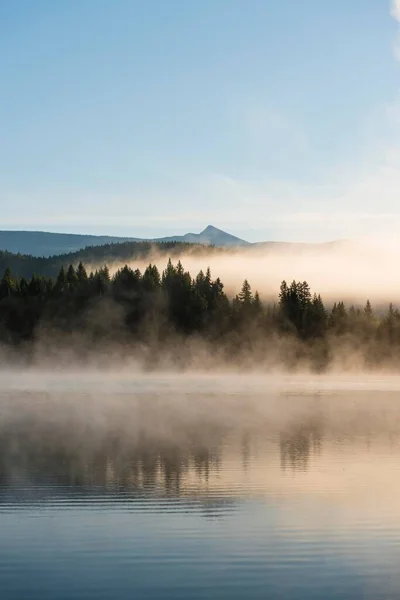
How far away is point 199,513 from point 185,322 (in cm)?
17121

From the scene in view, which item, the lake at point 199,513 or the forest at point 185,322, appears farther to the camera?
the forest at point 185,322

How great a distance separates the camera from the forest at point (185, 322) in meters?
185

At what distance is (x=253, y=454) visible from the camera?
3459 cm

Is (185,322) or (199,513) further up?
(199,513)

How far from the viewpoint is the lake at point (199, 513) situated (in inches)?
635

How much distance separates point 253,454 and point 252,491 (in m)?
9.08

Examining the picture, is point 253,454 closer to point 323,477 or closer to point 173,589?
point 323,477

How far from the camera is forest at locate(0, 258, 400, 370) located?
607 ft

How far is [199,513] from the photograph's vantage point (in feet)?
72.8

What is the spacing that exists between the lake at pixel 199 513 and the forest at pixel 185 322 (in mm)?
141112

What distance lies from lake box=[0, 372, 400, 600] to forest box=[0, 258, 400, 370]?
141112 mm

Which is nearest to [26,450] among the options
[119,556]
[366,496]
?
[366,496]

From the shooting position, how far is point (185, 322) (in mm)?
193375

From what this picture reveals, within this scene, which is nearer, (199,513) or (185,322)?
(199,513)
